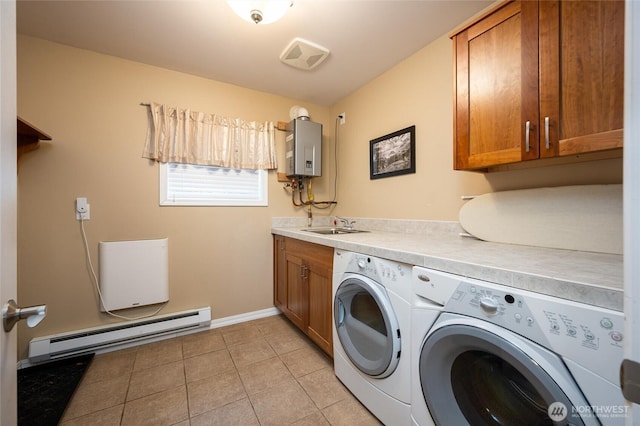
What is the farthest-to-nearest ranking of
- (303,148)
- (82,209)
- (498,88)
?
(303,148) → (82,209) → (498,88)

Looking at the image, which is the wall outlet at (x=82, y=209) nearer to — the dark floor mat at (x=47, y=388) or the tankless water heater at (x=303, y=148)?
the dark floor mat at (x=47, y=388)

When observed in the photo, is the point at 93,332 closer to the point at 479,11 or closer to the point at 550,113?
the point at 550,113

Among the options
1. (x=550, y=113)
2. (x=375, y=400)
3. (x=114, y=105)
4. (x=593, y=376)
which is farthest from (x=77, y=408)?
(x=550, y=113)

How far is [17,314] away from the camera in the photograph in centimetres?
53

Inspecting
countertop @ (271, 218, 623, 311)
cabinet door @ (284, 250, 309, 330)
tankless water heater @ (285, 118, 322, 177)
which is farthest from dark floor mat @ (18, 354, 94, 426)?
tankless water heater @ (285, 118, 322, 177)

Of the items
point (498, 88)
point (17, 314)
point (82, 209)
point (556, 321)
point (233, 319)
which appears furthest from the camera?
point (233, 319)

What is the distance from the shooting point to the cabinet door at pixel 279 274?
94.3 inches

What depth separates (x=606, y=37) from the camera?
88 centimetres

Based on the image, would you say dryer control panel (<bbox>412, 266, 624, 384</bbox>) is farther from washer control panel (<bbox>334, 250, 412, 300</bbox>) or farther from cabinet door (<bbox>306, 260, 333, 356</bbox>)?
cabinet door (<bbox>306, 260, 333, 356</bbox>)

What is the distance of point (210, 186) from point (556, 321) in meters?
2.51

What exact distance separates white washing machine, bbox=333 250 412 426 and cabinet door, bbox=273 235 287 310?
0.93m

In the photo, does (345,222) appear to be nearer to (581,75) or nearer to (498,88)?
(498,88)

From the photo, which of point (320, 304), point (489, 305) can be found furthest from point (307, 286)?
point (489, 305)

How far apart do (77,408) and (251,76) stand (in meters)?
2.70
